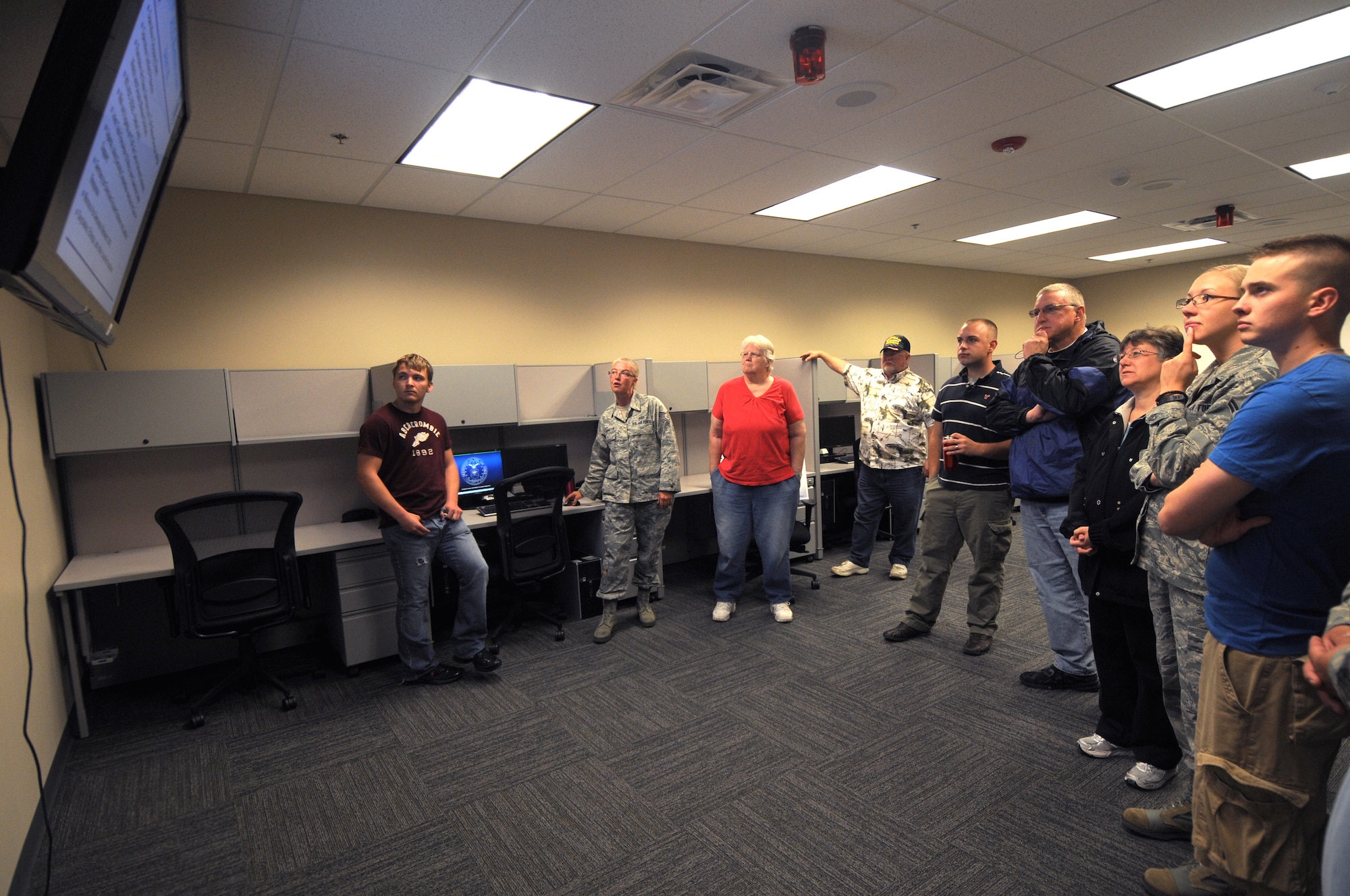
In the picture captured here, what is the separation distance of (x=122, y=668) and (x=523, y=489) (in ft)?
6.15

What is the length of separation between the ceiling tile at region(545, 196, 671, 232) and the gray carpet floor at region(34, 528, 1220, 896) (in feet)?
7.69

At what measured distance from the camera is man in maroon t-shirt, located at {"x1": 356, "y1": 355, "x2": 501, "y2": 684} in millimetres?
2709

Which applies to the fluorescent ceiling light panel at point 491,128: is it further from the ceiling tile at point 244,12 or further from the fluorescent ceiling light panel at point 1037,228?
the fluorescent ceiling light panel at point 1037,228

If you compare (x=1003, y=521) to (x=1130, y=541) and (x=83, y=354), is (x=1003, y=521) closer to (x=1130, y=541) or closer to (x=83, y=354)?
(x=1130, y=541)

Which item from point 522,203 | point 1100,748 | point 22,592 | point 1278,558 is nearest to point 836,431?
point 522,203

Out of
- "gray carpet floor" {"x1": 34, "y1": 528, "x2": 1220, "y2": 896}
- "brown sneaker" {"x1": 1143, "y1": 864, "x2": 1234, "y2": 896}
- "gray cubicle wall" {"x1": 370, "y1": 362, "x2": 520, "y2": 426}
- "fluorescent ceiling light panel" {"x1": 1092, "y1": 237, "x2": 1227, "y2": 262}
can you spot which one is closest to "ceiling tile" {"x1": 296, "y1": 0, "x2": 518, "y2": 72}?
"gray cubicle wall" {"x1": 370, "y1": 362, "x2": 520, "y2": 426}

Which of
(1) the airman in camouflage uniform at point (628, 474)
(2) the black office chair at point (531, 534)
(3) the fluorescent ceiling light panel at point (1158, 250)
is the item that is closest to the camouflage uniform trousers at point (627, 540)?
(1) the airman in camouflage uniform at point (628, 474)

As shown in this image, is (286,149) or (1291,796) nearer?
(1291,796)

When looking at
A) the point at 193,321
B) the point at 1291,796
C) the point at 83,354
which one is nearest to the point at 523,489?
the point at 193,321

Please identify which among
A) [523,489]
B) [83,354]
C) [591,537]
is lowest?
[591,537]

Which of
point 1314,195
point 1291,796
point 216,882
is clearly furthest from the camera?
point 1314,195

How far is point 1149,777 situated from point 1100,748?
0.18 meters

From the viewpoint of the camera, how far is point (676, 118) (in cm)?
260

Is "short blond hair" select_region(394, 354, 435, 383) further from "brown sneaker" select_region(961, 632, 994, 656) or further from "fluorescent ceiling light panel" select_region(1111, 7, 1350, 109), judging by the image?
"fluorescent ceiling light panel" select_region(1111, 7, 1350, 109)
